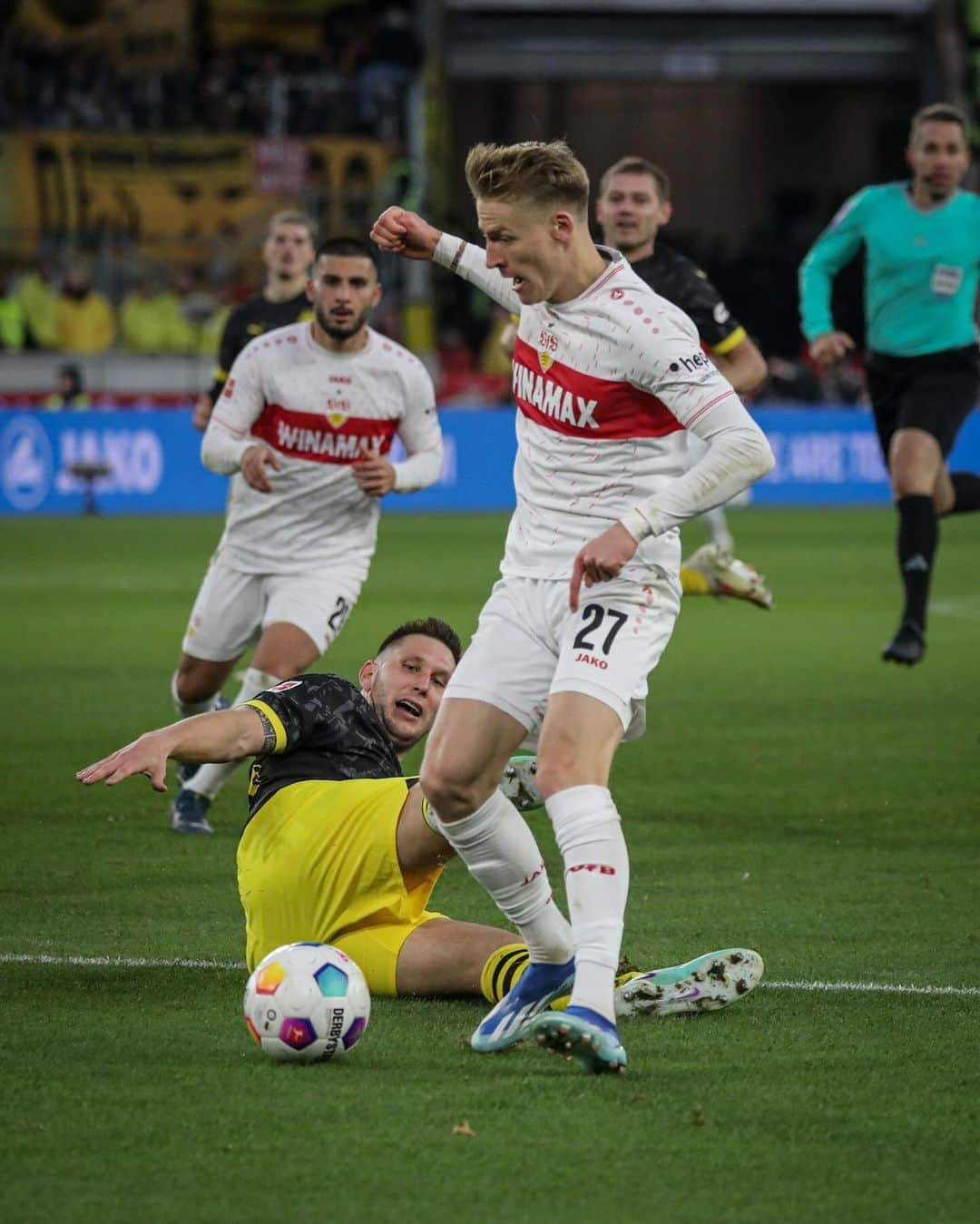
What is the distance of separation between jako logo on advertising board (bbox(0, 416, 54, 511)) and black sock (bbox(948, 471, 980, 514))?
14.9m

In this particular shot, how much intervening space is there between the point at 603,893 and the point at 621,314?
131cm

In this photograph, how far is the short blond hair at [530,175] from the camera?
480 centimetres

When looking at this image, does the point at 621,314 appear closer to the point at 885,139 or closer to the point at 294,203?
the point at 294,203

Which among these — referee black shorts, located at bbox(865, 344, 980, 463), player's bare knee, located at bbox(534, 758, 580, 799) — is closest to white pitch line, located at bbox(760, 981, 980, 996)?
player's bare knee, located at bbox(534, 758, 580, 799)

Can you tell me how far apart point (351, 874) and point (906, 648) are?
4.74m

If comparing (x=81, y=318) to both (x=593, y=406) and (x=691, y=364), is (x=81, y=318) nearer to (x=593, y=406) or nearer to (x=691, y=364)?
(x=593, y=406)

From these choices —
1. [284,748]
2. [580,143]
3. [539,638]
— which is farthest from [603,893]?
[580,143]

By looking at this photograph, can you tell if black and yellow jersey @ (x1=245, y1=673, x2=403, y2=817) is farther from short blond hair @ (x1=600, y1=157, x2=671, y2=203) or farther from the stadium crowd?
the stadium crowd

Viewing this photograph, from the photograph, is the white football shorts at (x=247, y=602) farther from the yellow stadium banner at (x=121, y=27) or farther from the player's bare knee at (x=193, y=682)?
the yellow stadium banner at (x=121, y=27)

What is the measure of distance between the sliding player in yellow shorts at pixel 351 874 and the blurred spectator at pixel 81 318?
71.0 feet

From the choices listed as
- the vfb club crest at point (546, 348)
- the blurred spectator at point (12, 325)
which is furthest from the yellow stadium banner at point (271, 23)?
the vfb club crest at point (546, 348)

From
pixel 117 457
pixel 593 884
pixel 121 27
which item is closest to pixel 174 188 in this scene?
pixel 121 27

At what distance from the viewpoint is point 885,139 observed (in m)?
36.5

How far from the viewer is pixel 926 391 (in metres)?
9.84
